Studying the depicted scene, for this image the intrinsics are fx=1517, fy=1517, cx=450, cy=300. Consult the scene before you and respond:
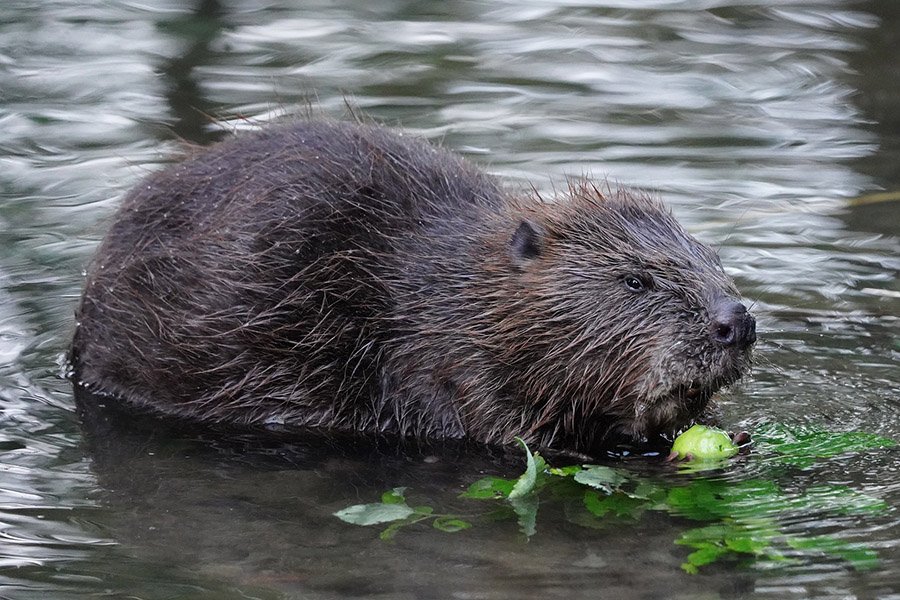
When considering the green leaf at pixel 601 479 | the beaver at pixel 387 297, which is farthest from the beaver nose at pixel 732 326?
the green leaf at pixel 601 479

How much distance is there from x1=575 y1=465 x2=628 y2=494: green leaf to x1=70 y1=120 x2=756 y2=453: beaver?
0.32m

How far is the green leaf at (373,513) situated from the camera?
15.5 ft

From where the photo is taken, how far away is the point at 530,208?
577cm

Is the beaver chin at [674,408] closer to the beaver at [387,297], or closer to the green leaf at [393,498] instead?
the beaver at [387,297]

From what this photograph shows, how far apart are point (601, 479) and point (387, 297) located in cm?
121

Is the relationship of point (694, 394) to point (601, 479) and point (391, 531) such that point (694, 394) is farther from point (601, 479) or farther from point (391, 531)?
point (391, 531)

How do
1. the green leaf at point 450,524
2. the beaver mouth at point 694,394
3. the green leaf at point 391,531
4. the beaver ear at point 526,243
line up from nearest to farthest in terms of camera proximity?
the green leaf at point 391,531
the green leaf at point 450,524
the beaver mouth at point 694,394
the beaver ear at point 526,243

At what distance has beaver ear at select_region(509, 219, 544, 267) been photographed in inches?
218

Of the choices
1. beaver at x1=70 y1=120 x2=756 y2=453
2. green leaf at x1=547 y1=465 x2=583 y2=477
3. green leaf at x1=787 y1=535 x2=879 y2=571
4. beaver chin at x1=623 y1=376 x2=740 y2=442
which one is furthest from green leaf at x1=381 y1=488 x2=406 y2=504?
green leaf at x1=787 y1=535 x2=879 y2=571

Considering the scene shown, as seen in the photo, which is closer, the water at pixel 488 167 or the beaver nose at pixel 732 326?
the water at pixel 488 167

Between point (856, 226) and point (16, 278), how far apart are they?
4151 millimetres

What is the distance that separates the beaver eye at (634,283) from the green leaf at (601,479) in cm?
66

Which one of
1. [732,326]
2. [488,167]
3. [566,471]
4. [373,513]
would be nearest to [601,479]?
[566,471]

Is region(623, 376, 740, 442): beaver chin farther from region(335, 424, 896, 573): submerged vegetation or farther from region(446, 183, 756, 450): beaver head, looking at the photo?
region(335, 424, 896, 573): submerged vegetation
